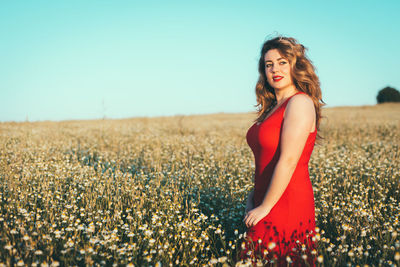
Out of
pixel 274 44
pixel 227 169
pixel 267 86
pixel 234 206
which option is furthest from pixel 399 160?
pixel 274 44

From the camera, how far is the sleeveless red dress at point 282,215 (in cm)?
244

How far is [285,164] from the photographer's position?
2275 millimetres

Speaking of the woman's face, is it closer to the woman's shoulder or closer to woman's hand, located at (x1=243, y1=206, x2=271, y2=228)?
the woman's shoulder

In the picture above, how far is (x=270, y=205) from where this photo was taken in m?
2.37

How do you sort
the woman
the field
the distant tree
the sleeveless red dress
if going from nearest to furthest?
1. the woman
2. the sleeveless red dress
3. the field
4. the distant tree

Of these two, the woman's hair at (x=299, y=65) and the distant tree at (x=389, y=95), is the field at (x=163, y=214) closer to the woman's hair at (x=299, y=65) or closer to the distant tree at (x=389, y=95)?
the woman's hair at (x=299, y=65)

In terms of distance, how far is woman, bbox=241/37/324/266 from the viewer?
2.29 metres

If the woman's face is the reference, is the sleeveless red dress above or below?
below

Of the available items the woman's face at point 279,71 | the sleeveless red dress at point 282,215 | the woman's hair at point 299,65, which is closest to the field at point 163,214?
the sleeveless red dress at point 282,215

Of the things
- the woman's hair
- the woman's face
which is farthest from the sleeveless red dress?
the woman's hair

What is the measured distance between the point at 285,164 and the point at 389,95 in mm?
75330

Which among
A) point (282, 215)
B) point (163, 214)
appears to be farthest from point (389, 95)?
point (282, 215)

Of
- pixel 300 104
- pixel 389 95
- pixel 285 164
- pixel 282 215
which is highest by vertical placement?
pixel 389 95

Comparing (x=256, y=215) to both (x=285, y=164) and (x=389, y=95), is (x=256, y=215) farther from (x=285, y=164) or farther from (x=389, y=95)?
(x=389, y=95)
